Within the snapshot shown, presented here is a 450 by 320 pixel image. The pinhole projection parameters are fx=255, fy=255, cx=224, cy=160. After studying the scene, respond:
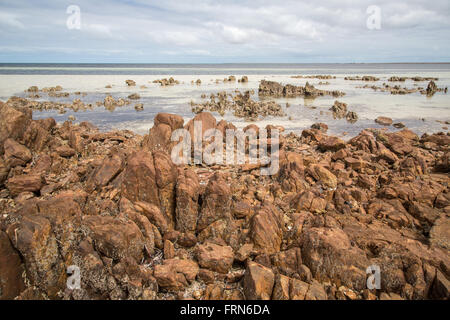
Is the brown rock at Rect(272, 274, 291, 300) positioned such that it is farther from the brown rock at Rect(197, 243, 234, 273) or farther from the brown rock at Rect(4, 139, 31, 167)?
the brown rock at Rect(4, 139, 31, 167)

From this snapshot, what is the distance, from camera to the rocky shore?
5.40m

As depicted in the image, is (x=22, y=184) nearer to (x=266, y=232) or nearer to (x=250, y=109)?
(x=266, y=232)

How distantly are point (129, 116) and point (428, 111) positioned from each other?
→ 32.9m

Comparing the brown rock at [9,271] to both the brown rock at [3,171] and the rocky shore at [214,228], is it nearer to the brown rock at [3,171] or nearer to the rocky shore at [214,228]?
the rocky shore at [214,228]

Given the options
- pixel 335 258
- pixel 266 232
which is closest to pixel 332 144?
pixel 266 232

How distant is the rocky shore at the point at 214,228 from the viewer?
5402 mm

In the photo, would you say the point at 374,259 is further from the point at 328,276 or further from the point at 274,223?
the point at 274,223

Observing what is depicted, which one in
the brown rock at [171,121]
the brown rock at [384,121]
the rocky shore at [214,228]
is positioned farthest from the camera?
the brown rock at [384,121]

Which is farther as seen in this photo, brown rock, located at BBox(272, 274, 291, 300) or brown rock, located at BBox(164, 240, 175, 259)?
brown rock, located at BBox(164, 240, 175, 259)

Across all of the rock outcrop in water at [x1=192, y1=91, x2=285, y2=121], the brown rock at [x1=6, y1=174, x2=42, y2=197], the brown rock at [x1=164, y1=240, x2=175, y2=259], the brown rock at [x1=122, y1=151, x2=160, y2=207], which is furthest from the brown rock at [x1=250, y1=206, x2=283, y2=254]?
the rock outcrop in water at [x1=192, y1=91, x2=285, y2=121]

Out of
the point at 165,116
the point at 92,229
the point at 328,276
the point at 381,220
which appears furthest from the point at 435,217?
the point at 165,116

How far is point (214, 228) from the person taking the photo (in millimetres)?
7430

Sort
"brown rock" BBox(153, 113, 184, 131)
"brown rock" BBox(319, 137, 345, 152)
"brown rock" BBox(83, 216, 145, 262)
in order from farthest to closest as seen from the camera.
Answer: "brown rock" BBox(319, 137, 345, 152)
"brown rock" BBox(153, 113, 184, 131)
"brown rock" BBox(83, 216, 145, 262)

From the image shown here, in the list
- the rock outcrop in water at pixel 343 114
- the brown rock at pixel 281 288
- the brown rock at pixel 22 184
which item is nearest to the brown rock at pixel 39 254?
the brown rock at pixel 22 184
